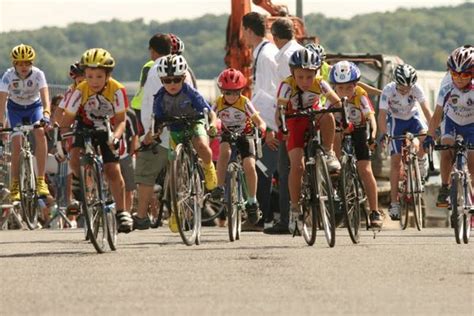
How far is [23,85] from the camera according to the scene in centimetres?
2436

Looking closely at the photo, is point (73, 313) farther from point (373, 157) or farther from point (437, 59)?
point (437, 59)

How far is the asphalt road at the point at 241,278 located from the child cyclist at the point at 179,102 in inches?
38.9

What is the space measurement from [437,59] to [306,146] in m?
174

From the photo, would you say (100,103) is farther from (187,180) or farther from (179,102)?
(187,180)

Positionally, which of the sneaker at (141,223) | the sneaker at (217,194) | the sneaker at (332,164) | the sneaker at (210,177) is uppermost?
the sneaker at (332,164)

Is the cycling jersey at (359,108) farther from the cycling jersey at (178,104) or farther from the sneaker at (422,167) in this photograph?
the sneaker at (422,167)

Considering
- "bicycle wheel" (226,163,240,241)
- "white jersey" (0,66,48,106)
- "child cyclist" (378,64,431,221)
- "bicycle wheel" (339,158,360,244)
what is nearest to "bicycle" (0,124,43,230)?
"white jersey" (0,66,48,106)

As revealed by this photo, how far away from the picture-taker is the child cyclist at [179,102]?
18641 millimetres

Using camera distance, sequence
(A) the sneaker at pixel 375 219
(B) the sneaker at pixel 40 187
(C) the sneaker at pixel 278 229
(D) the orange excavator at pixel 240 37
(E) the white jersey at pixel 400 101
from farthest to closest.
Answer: (D) the orange excavator at pixel 240 37
(E) the white jersey at pixel 400 101
(B) the sneaker at pixel 40 187
(C) the sneaker at pixel 278 229
(A) the sneaker at pixel 375 219

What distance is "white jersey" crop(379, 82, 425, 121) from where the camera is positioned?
25.0 meters

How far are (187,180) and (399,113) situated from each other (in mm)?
7120

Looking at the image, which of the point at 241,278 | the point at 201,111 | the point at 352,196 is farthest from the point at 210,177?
the point at 241,278

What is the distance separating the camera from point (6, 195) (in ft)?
87.8

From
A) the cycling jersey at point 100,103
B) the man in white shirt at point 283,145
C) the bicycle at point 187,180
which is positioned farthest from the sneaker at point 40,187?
the cycling jersey at point 100,103
